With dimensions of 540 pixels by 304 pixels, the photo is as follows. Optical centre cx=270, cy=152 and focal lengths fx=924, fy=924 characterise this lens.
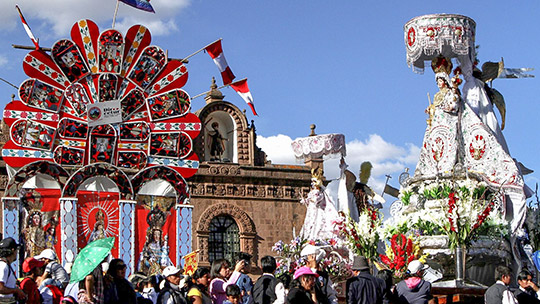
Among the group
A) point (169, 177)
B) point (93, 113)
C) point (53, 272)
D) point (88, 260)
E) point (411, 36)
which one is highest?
point (411, 36)

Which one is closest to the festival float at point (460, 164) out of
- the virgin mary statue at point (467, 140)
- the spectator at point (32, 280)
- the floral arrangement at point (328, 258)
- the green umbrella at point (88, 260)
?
the virgin mary statue at point (467, 140)

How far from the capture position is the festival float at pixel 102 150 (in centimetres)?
1697

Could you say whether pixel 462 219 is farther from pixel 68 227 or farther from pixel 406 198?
pixel 68 227

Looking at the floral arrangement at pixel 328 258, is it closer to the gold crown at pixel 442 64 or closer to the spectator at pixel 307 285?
the gold crown at pixel 442 64

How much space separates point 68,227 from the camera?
16.9 meters

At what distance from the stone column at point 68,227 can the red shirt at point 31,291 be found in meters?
7.24

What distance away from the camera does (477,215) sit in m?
15.7

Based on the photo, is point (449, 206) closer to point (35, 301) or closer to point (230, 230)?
point (35, 301)

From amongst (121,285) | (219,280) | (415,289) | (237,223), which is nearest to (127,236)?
(219,280)

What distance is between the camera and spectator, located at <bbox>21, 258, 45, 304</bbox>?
941 cm

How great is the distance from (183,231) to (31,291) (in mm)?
8365

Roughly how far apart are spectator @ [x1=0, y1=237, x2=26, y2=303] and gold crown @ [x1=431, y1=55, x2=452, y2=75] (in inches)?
477

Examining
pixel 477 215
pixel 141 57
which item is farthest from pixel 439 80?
pixel 141 57

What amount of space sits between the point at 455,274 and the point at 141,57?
24.6ft
